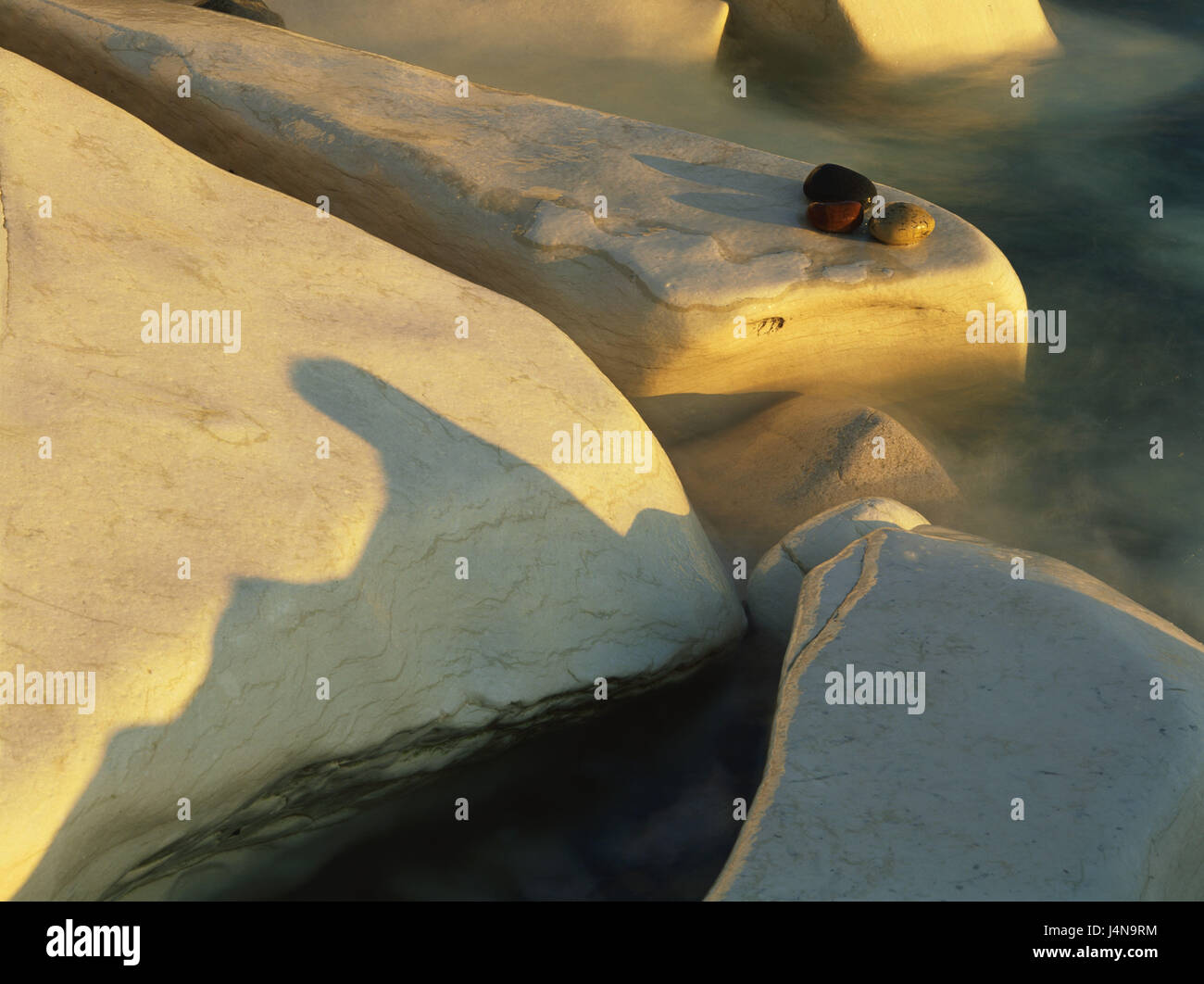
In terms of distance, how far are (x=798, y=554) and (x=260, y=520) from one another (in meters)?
1.29

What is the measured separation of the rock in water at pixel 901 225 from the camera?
3.44 m

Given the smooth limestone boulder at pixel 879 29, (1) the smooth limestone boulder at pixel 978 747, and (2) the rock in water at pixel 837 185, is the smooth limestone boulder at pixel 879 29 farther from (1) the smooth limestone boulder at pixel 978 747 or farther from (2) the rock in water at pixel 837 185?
(1) the smooth limestone boulder at pixel 978 747

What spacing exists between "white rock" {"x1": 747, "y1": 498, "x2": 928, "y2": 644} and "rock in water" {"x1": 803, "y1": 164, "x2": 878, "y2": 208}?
107 cm

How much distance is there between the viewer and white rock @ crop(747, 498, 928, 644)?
2.73 m

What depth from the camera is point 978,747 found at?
1967mm

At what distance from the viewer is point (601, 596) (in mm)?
2465

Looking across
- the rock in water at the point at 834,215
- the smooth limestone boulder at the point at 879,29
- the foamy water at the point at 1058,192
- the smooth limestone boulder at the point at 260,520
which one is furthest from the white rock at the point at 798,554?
the smooth limestone boulder at the point at 879,29

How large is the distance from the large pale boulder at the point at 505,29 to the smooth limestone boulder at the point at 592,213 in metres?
1.47

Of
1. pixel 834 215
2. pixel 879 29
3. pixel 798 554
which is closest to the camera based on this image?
pixel 798 554

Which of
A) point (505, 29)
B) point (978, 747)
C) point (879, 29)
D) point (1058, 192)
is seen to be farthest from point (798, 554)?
point (879, 29)

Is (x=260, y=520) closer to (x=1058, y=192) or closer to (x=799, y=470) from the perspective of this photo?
(x=799, y=470)

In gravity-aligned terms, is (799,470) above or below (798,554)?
above

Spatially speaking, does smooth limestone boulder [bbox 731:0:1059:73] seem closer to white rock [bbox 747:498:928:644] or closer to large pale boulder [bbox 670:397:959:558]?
large pale boulder [bbox 670:397:959:558]

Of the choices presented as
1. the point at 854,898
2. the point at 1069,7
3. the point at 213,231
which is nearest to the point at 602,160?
the point at 213,231
